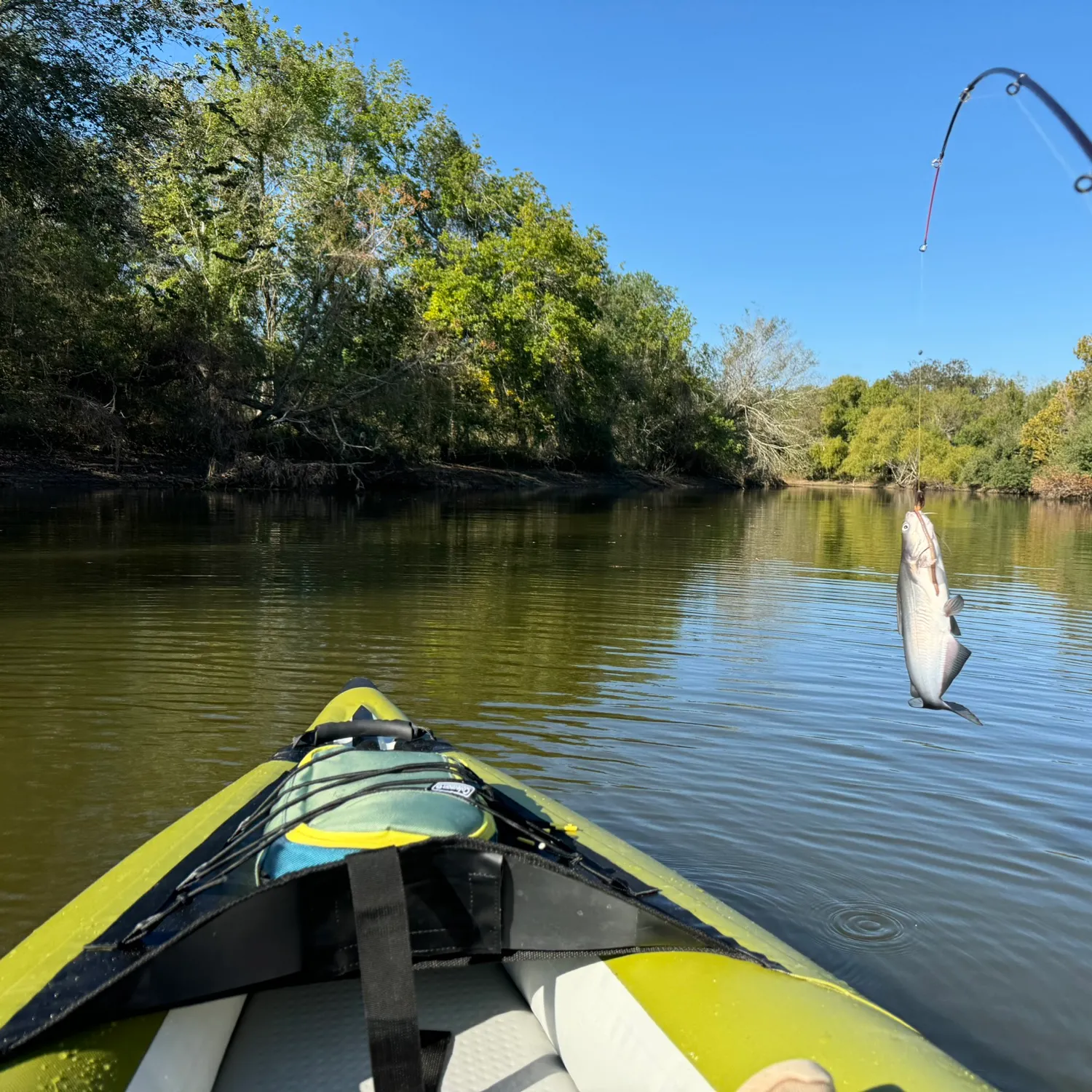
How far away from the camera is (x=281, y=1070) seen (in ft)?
8.17

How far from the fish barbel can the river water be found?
1.24 metres

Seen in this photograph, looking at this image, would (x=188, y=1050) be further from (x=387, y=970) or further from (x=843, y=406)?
(x=843, y=406)

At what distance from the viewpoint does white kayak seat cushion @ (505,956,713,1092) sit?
6.85 feet

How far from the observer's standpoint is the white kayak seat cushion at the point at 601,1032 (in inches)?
82.2

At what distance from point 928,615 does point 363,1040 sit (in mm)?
2296

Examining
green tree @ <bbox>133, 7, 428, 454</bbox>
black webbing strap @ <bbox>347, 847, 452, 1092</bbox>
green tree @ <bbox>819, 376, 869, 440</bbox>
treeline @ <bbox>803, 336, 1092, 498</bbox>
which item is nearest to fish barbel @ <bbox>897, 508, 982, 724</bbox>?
black webbing strap @ <bbox>347, 847, 452, 1092</bbox>

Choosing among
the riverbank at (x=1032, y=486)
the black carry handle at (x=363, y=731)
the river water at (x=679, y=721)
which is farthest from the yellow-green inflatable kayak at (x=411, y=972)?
the riverbank at (x=1032, y=486)

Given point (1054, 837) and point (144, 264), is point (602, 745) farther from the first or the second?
point (144, 264)

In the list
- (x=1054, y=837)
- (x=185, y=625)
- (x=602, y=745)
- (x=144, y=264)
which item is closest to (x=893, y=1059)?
(x=1054, y=837)

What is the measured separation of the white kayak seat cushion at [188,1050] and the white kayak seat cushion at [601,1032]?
2.94ft

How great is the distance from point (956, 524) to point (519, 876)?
26.6m

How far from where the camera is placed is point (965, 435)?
60312 mm

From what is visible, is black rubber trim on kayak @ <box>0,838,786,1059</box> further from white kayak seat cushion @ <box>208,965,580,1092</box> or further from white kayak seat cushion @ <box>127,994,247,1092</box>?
white kayak seat cushion @ <box>208,965,580,1092</box>

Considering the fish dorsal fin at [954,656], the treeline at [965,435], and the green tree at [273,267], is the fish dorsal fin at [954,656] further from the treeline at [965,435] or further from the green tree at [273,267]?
the treeline at [965,435]
